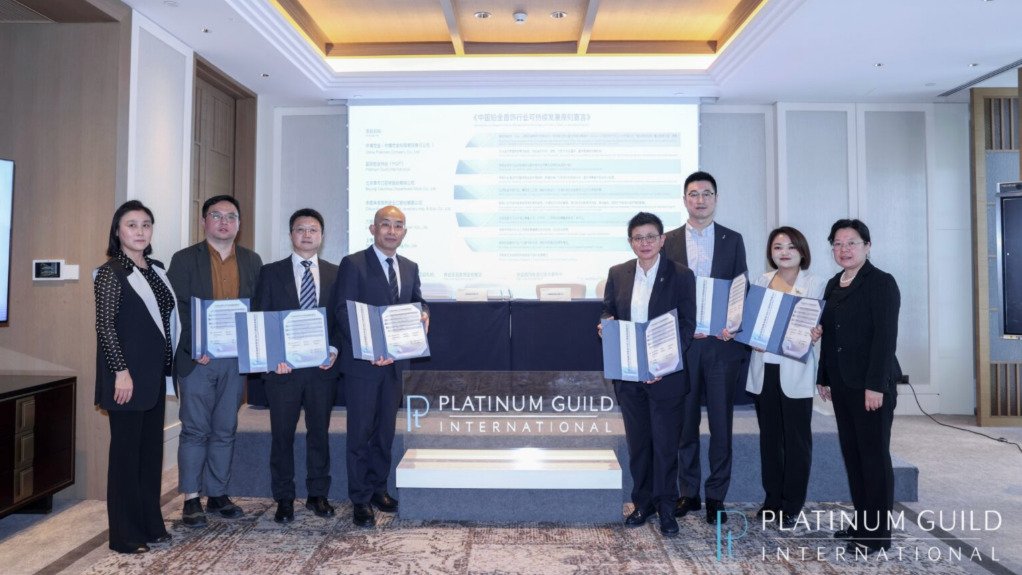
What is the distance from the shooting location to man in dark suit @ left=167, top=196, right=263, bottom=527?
321 centimetres

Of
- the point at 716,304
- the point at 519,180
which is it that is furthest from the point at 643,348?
the point at 519,180

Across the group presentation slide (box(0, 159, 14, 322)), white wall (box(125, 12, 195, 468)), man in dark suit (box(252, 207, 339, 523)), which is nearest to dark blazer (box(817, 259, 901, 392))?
man in dark suit (box(252, 207, 339, 523))

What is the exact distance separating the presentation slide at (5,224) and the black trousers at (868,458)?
432 cm

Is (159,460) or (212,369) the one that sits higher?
(212,369)

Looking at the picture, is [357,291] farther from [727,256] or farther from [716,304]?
[727,256]

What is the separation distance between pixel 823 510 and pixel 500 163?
4.15m

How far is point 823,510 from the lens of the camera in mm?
3447

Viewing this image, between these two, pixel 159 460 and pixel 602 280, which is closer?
pixel 159 460

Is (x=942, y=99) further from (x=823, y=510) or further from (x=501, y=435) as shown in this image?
(x=501, y=435)

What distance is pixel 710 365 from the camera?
3.21 m

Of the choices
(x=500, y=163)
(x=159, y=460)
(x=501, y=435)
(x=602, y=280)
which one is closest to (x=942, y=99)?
(x=602, y=280)

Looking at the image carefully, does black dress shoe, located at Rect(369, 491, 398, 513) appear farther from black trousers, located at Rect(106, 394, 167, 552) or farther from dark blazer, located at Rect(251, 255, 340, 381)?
black trousers, located at Rect(106, 394, 167, 552)

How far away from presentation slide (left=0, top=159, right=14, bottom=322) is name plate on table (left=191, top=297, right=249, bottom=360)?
4.37 ft

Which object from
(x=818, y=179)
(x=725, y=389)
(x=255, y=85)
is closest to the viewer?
(x=725, y=389)
